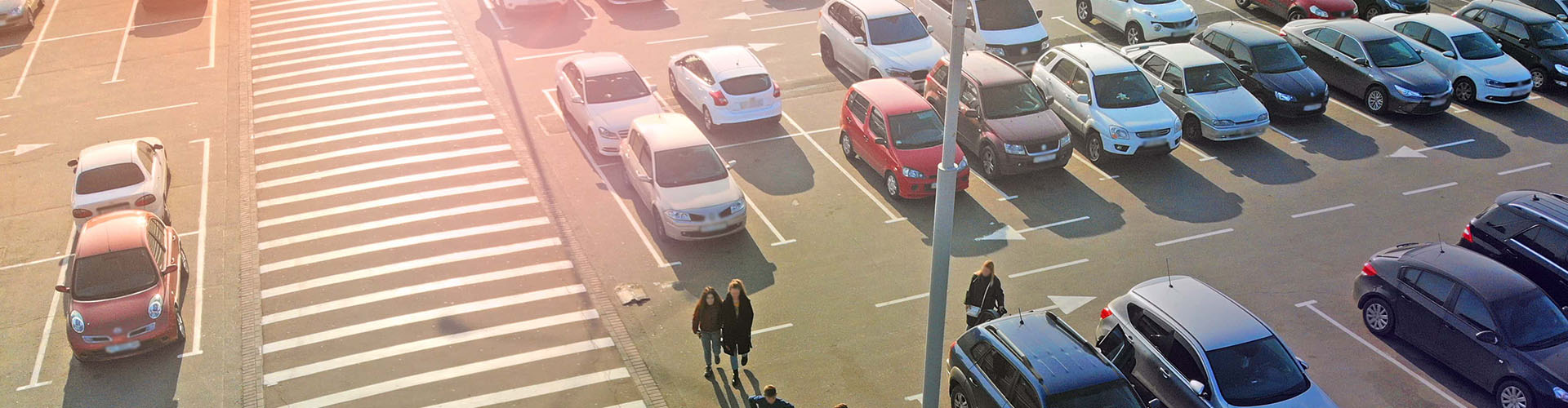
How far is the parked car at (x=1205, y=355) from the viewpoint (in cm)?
1258

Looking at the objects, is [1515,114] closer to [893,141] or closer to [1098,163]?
[1098,163]

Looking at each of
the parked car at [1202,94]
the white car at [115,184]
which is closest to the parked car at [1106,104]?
the parked car at [1202,94]

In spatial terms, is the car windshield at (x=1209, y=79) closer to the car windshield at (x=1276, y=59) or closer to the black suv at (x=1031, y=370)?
the car windshield at (x=1276, y=59)

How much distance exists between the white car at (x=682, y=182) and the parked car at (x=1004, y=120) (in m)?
4.94

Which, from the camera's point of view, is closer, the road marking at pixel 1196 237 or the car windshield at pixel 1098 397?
the car windshield at pixel 1098 397

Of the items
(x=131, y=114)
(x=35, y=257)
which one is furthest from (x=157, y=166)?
(x=131, y=114)

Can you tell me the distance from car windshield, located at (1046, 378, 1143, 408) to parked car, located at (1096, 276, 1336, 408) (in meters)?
1.05

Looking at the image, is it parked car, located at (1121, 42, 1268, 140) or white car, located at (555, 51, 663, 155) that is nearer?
white car, located at (555, 51, 663, 155)

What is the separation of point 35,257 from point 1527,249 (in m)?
23.0

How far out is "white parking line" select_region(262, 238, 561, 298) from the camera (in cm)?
1706

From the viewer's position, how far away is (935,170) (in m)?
19.0

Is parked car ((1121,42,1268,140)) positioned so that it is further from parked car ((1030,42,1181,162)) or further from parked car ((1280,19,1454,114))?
parked car ((1280,19,1454,114))

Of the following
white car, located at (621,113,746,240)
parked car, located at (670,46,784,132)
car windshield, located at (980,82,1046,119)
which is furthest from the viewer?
parked car, located at (670,46,784,132)

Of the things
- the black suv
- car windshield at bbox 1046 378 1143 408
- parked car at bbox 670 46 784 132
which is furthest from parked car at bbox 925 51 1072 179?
car windshield at bbox 1046 378 1143 408
